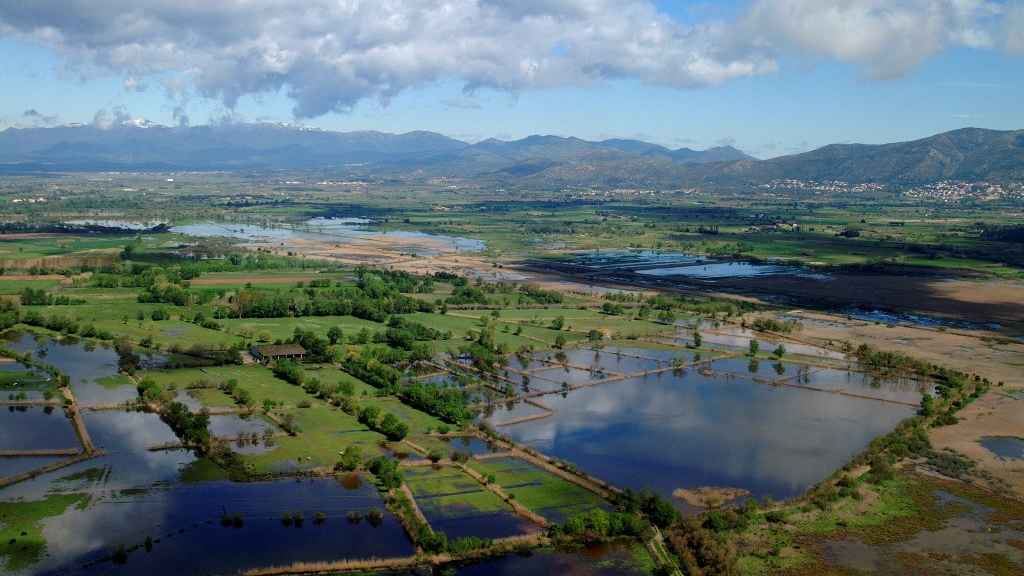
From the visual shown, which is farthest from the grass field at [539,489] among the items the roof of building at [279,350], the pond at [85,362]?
the roof of building at [279,350]

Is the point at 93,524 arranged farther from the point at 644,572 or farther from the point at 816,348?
the point at 816,348

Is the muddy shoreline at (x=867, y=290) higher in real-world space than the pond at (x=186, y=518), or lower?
higher

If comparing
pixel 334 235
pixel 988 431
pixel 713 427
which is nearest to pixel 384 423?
pixel 713 427

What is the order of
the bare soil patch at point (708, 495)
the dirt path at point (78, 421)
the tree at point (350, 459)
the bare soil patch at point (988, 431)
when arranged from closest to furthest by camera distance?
the bare soil patch at point (708, 495)
the tree at point (350, 459)
the dirt path at point (78, 421)
the bare soil patch at point (988, 431)

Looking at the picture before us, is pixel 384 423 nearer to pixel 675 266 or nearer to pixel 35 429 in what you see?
pixel 35 429

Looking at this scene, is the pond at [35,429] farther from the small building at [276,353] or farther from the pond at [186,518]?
the small building at [276,353]

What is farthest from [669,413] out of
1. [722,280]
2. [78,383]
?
[722,280]
